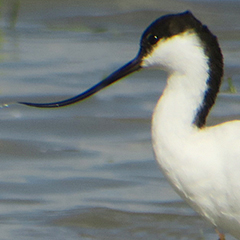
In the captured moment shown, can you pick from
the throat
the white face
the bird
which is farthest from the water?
the white face

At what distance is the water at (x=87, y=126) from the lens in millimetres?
4871

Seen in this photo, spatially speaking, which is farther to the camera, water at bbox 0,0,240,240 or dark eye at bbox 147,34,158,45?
water at bbox 0,0,240,240

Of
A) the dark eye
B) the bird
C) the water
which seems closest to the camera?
the bird

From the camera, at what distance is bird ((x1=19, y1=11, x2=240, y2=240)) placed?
11.9ft

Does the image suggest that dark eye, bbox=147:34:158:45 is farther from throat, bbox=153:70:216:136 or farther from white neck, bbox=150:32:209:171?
throat, bbox=153:70:216:136

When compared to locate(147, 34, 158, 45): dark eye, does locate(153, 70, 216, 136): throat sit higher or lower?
lower

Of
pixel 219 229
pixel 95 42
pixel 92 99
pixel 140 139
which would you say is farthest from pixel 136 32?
pixel 219 229

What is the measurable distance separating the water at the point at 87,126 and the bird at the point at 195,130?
3.56 ft

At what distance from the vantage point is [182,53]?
12.2ft

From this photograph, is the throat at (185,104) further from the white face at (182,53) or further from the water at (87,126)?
the water at (87,126)

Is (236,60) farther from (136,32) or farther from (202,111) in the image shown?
(202,111)

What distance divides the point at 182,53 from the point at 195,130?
362 millimetres

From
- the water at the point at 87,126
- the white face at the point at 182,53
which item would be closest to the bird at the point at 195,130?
the white face at the point at 182,53

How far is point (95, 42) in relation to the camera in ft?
26.6
